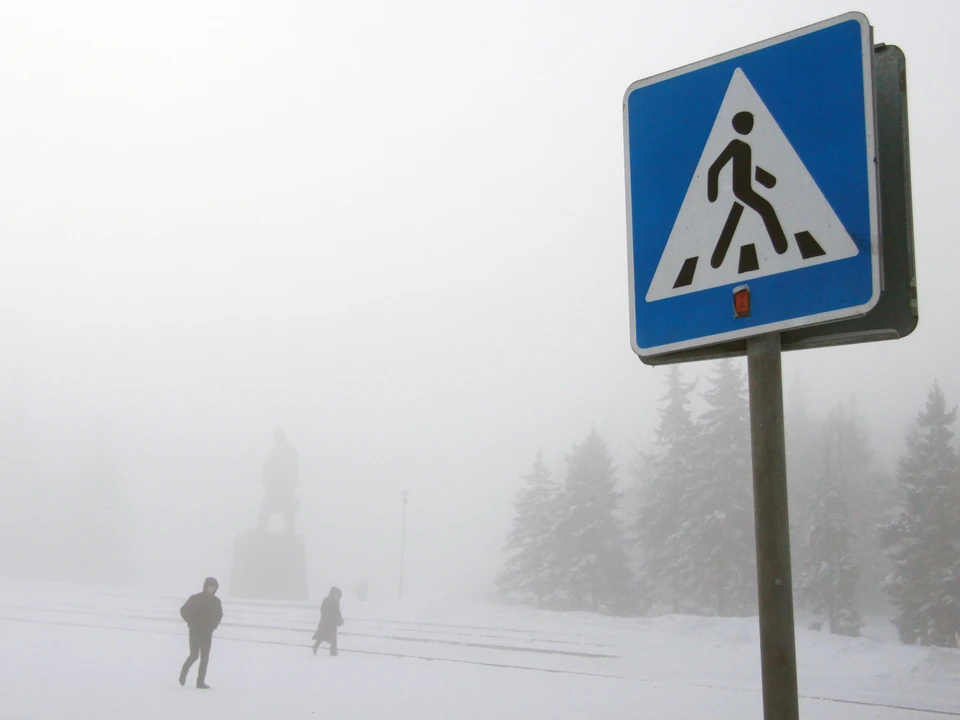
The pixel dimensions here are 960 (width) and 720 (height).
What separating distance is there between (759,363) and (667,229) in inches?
22.8

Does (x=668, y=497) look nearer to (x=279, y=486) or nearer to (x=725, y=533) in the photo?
(x=725, y=533)

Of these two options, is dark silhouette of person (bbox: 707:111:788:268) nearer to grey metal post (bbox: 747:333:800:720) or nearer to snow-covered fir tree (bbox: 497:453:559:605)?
grey metal post (bbox: 747:333:800:720)

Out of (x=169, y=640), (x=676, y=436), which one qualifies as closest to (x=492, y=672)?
(x=169, y=640)

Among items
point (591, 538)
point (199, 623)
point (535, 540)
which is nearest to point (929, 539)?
point (591, 538)

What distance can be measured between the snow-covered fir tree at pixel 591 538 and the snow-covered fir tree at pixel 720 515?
3538 millimetres

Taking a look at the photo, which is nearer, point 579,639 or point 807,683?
point 807,683

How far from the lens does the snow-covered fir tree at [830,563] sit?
35.2 meters

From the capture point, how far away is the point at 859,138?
2.43 metres

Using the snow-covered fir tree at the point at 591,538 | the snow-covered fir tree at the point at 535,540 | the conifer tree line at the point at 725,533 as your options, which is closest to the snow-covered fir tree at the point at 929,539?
the conifer tree line at the point at 725,533

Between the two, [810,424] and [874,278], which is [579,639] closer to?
[874,278]

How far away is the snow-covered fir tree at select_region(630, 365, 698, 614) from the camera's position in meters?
38.9

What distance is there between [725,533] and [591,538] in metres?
6.85

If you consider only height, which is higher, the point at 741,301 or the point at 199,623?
the point at 741,301

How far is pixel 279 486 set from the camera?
39.3 metres
